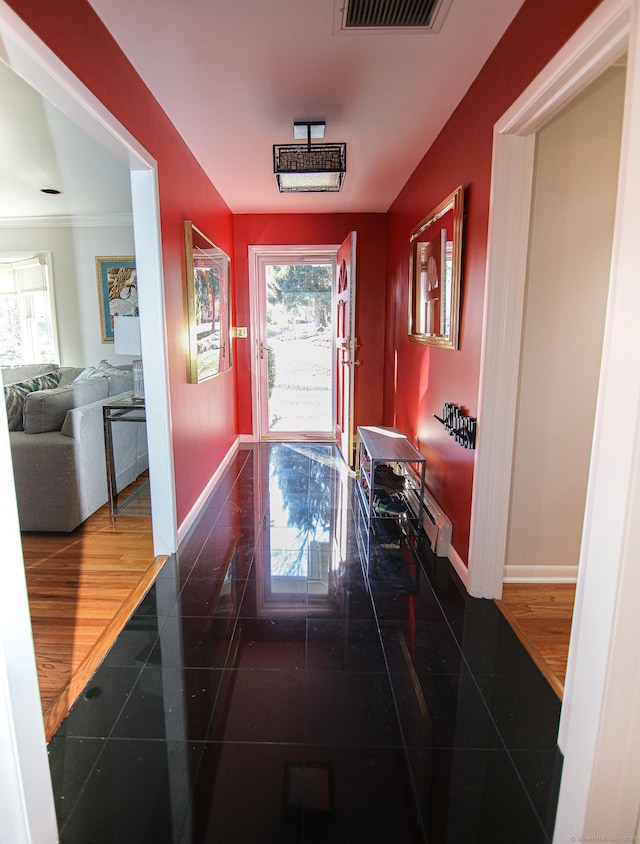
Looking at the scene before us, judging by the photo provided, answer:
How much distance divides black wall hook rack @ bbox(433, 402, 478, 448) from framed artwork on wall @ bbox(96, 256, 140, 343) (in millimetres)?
4160

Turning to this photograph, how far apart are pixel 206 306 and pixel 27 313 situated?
→ 3351 mm

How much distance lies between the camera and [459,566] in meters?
2.61

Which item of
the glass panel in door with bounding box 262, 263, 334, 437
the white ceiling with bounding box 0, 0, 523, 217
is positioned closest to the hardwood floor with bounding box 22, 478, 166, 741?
the white ceiling with bounding box 0, 0, 523, 217

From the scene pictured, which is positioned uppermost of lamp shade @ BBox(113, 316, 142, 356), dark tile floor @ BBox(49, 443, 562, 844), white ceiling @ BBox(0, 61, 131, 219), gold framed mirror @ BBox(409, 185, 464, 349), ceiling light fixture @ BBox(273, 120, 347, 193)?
white ceiling @ BBox(0, 61, 131, 219)

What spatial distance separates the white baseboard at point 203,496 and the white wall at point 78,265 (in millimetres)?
2012

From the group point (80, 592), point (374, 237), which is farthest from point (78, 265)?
point (80, 592)

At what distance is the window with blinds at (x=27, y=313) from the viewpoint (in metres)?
5.71

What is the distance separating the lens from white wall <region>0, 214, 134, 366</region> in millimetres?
5613

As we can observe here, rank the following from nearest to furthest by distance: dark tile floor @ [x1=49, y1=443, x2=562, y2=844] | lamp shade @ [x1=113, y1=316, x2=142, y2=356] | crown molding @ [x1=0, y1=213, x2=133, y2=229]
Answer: dark tile floor @ [x1=49, y1=443, x2=562, y2=844], lamp shade @ [x1=113, y1=316, x2=142, y2=356], crown molding @ [x1=0, y1=213, x2=133, y2=229]

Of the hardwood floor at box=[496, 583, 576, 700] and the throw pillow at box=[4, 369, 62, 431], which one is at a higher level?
the throw pillow at box=[4, 369, 62, 431]

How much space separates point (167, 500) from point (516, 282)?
6.76ft

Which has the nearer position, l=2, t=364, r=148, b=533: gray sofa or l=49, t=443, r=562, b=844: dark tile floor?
l=49, t=443, r=562, b=844: dark tile floor

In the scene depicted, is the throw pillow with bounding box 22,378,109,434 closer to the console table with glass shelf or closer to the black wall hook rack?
the console table with glass shelf

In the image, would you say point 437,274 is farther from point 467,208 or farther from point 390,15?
point 390,15
